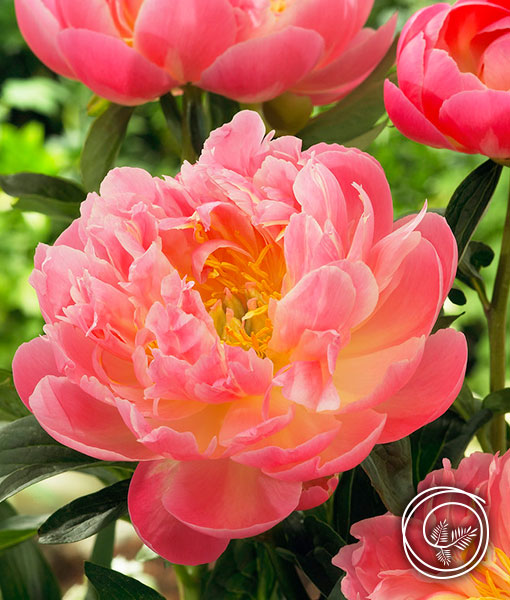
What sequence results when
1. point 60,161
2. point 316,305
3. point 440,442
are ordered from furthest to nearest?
point 60,161 → point 440,442 → point 316,305

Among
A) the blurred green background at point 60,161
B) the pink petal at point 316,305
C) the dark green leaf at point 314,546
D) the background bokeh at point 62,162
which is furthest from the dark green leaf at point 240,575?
the blurred green background at point 60,161

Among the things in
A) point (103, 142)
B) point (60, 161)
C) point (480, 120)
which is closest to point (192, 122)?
point (103, 142)

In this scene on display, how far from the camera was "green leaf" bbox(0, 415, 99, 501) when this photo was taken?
274mm

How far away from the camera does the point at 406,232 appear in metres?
0.23

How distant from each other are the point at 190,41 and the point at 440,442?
0.18 m

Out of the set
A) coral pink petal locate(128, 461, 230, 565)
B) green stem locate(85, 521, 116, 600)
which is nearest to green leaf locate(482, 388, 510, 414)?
coral pink petal locate(128, 461, 230, 565)

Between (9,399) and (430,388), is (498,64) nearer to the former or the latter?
(430,388)

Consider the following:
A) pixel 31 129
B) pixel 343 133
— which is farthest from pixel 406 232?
pixel 31 129

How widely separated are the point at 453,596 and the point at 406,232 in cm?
10

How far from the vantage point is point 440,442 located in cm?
34

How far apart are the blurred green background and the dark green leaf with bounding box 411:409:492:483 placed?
0.57m

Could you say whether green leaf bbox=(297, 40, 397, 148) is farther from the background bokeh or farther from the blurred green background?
the blurred green background

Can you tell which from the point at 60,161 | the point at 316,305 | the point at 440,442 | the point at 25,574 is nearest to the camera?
the point at 316,305

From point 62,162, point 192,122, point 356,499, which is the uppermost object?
point 192,122
